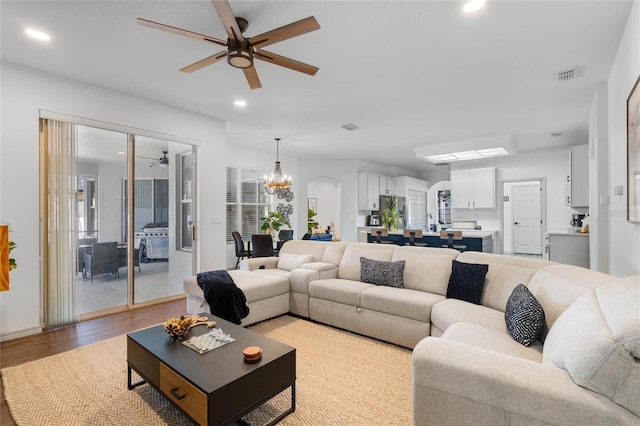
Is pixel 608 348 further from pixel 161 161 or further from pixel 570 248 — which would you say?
pixel 161 161

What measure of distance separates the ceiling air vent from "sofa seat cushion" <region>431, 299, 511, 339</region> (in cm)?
279

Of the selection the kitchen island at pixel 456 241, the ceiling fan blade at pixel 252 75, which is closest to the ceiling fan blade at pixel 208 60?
the ceiling fan blade at pixel 252 75

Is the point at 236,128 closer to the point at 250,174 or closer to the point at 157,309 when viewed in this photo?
the point at 250,174

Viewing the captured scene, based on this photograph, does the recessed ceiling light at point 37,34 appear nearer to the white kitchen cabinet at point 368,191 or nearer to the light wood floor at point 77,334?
the light wood floor at point 77,334

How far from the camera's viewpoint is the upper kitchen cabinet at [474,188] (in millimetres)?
7672

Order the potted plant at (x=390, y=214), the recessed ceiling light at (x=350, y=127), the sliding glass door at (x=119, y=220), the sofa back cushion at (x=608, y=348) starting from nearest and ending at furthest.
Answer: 1. the sofa back cushion at (x=608, y=348)
2. the sliding glass door at (x=119, y=220)
3. the recessed ceiling light at (x=350, y=127)
4. the potted plant at (x=390, y=214)

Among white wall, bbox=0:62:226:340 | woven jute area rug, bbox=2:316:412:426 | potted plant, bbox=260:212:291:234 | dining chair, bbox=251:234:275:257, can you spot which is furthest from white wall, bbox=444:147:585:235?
white wall, bbox=0:62:226:340

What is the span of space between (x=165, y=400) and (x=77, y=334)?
6.39 feet

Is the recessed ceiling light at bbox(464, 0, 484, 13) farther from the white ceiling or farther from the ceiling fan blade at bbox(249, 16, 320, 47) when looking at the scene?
the ceiling fan blade at bbox(249, 16, 320, 47)

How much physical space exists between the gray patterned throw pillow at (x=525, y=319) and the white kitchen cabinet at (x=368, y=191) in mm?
6516

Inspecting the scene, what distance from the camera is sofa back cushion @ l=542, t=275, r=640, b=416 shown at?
41.4 inches

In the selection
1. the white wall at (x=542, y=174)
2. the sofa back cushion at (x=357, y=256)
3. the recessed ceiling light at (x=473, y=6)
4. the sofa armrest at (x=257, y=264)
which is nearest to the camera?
the recessed ceiling light at (x=473, y=6)

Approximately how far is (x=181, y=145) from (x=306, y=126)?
213 cm

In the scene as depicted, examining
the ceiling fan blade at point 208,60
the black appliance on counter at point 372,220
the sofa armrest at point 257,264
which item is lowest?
the sofa armrest at point 257,264
